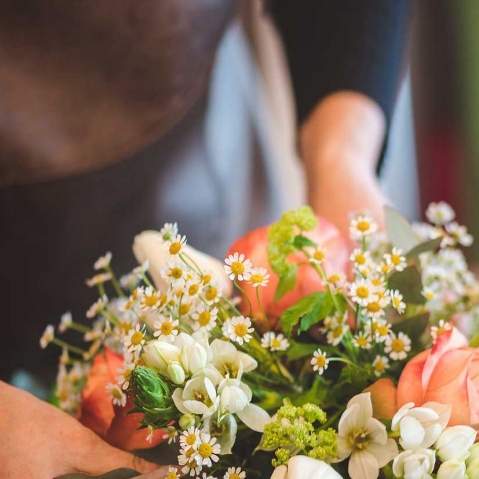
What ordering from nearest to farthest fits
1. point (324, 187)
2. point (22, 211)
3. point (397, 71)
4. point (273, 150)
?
point (22, 211), point (324, 187), point (397, 71), point (273, 150)

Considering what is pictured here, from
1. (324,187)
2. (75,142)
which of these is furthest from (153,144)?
(324,187)

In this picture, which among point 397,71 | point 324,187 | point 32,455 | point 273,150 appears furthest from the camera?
point 273,150

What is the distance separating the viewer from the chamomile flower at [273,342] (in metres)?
0.36

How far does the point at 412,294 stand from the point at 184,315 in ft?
0.47

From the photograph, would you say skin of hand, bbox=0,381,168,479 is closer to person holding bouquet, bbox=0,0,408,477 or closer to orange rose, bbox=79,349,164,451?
orange rose, bbox=79,349,164,451

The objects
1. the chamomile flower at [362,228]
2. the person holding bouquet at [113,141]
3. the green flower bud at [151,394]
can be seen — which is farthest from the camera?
the person holding bouquet at [113,141]

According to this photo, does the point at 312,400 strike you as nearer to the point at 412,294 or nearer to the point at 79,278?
the point at 412,294

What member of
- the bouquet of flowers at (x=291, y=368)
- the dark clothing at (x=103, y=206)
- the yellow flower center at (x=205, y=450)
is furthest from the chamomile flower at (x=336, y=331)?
the dark clothing at (x=103, y=206)

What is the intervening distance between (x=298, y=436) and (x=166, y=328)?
0.09m

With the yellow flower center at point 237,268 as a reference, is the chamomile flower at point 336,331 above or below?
below

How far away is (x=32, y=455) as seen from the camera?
1.14 feet

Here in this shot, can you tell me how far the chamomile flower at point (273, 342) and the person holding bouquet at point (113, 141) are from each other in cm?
25

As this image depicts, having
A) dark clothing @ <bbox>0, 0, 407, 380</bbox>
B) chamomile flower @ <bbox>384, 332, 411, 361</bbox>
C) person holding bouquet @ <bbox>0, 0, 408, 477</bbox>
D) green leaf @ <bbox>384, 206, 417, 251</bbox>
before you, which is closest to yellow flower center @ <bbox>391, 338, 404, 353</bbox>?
chamomile flower @ <bbox>384, 332, 411, 361</bbox>

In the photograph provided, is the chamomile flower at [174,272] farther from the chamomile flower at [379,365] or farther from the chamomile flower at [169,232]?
the chamomile flower at [379,365]
